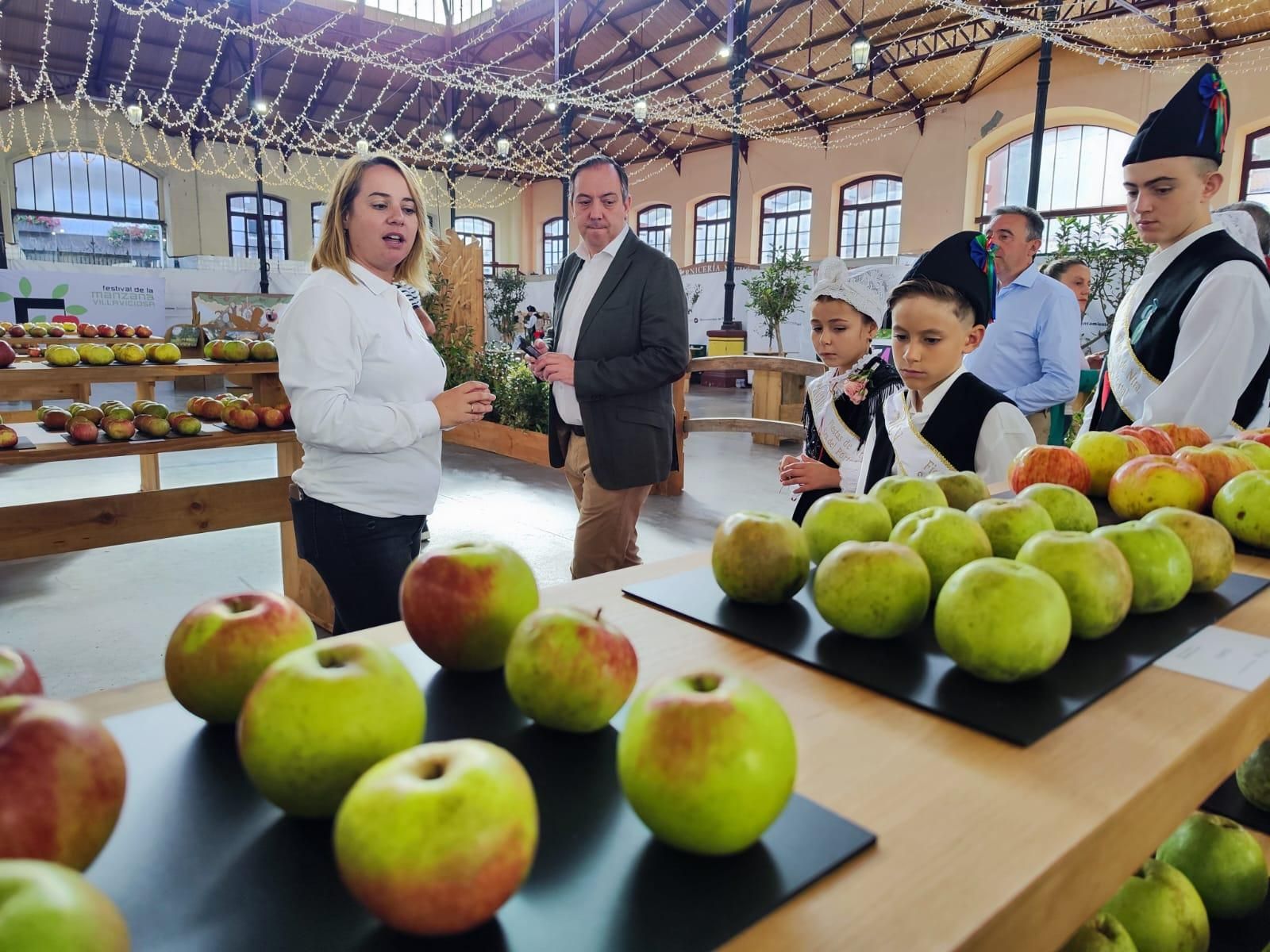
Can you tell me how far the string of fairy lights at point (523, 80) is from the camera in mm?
11922

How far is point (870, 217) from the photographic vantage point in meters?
16.1

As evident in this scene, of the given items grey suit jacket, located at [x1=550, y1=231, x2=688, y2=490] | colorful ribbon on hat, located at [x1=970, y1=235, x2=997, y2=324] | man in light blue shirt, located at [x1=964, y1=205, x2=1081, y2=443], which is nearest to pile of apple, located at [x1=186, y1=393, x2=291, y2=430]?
grey suit jacket, located at [x1=550, y1=231, x2=688, y2=490]

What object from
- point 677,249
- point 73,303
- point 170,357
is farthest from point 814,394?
point 677,249

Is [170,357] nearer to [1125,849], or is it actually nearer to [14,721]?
[14,721]

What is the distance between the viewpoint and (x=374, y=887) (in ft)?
1.36

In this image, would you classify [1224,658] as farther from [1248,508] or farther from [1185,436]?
[1185,436]

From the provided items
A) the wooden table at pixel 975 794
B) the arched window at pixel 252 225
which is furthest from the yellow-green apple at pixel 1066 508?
the arched window at pixel 252 225

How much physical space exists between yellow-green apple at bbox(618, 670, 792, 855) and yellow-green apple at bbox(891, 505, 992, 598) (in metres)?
0.43

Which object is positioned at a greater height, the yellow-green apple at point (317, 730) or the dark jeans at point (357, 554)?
the yellow-green apple at point (317, 730)

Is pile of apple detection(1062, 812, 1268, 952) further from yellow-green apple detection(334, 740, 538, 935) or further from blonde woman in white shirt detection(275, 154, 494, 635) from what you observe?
blonde woman in white shirt detection(275, 154, 494, 635)

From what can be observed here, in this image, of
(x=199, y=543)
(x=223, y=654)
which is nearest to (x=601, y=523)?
(x=223, y=654)

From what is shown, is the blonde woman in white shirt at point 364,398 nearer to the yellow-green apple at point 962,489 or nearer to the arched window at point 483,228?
the yellow-green apple at point 962,489

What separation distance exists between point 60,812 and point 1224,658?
0.99 m

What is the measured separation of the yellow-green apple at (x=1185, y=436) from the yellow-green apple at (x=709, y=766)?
146cm
